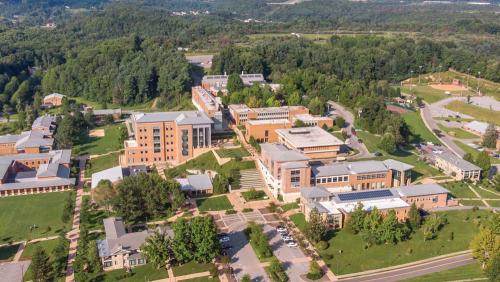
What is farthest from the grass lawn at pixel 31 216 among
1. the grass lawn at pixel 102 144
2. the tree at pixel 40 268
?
the grass lawn at pixel 102 144

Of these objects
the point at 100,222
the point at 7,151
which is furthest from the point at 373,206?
the point at 7,151

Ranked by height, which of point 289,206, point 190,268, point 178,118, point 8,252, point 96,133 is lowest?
point 8,252

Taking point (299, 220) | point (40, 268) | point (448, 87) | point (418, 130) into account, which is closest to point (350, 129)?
point (418, 130)

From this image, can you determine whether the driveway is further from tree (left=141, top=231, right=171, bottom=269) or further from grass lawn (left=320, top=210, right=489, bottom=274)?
tree (left=141, top=231, right=171, bottom=269)

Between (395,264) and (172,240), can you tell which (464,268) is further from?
(172,240)

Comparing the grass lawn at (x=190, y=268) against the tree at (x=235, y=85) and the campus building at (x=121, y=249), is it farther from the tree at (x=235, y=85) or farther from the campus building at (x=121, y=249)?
the tree at (x=235, y=85)

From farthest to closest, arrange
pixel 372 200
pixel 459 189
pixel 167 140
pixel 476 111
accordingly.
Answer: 1. pixel 476 111
2. pixel 167 140
3. pixel 459 189
4. pixel 372 200

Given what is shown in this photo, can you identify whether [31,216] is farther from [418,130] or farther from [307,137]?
[418,130]
